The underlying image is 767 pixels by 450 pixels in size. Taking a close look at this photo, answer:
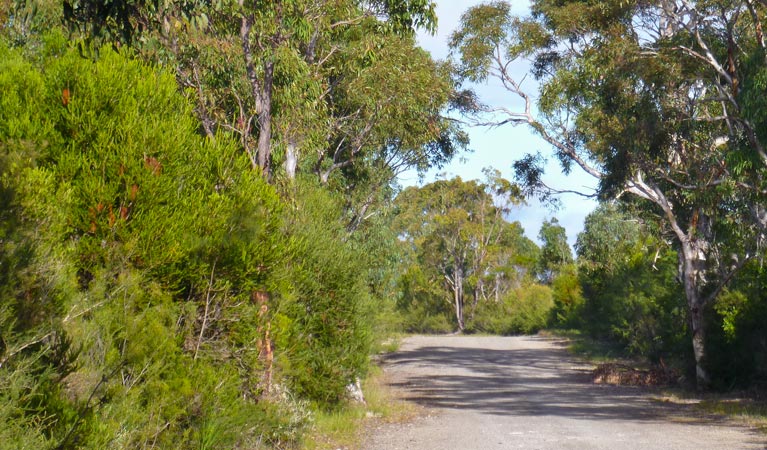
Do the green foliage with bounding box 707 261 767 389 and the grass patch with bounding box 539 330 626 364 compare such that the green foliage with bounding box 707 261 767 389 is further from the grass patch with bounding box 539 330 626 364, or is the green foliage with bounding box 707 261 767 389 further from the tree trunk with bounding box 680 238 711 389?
the grass patch with bounding box 539 330 626 364

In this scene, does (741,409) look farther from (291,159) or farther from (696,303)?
(291,159)

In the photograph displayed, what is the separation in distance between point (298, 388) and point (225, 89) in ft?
16.0

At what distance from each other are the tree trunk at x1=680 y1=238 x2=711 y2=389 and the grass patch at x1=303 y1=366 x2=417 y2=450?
7.39 metres

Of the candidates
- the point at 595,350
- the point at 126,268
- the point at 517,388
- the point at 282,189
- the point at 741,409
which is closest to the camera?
the point at 126,268

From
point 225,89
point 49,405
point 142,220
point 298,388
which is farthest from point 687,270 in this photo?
point 49,405

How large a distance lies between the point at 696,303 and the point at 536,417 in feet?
24.8

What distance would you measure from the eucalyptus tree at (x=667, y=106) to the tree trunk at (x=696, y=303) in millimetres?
28

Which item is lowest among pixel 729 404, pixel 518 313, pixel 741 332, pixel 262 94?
pixel 729 404

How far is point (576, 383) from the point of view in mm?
25391

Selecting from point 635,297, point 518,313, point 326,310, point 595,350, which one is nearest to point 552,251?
point 518,313

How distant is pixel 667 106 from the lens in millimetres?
20344

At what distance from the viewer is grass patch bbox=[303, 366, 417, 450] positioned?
13656mm

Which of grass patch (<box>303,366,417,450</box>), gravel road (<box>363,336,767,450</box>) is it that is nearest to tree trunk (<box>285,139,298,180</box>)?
grass patch (<box>303,366,417,450</box>)

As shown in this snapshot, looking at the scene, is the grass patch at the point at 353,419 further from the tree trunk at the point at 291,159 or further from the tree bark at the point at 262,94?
the tree trunk at the point at 291,159
